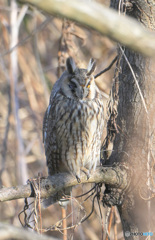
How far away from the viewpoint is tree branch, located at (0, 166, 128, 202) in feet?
5.35

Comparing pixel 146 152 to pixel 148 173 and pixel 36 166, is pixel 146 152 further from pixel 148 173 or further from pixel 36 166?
pixel 36 166

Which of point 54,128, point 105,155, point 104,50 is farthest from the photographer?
point 104,50

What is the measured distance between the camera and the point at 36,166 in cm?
448

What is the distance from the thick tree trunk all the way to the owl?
391 millimetres

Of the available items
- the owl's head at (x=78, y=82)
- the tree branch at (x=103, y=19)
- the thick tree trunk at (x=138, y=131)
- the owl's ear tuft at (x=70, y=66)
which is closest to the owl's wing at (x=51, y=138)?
the owl's head at (x=78, y=82)

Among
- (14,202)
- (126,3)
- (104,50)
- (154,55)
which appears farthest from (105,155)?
(104,50)

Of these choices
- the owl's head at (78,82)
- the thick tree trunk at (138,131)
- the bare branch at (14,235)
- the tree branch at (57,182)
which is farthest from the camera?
the owl's head at (78,82)

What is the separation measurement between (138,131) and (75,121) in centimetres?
59

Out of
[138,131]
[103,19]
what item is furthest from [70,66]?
[103,19]

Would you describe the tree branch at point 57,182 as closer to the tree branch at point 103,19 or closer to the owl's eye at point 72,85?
the owl's eye at point 72,85

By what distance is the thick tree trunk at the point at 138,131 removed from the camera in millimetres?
1892

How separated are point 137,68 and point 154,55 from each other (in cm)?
123

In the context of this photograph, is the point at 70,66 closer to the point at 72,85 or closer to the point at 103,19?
the point at 72,85

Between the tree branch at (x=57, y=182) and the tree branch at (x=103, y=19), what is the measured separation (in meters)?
1.09
